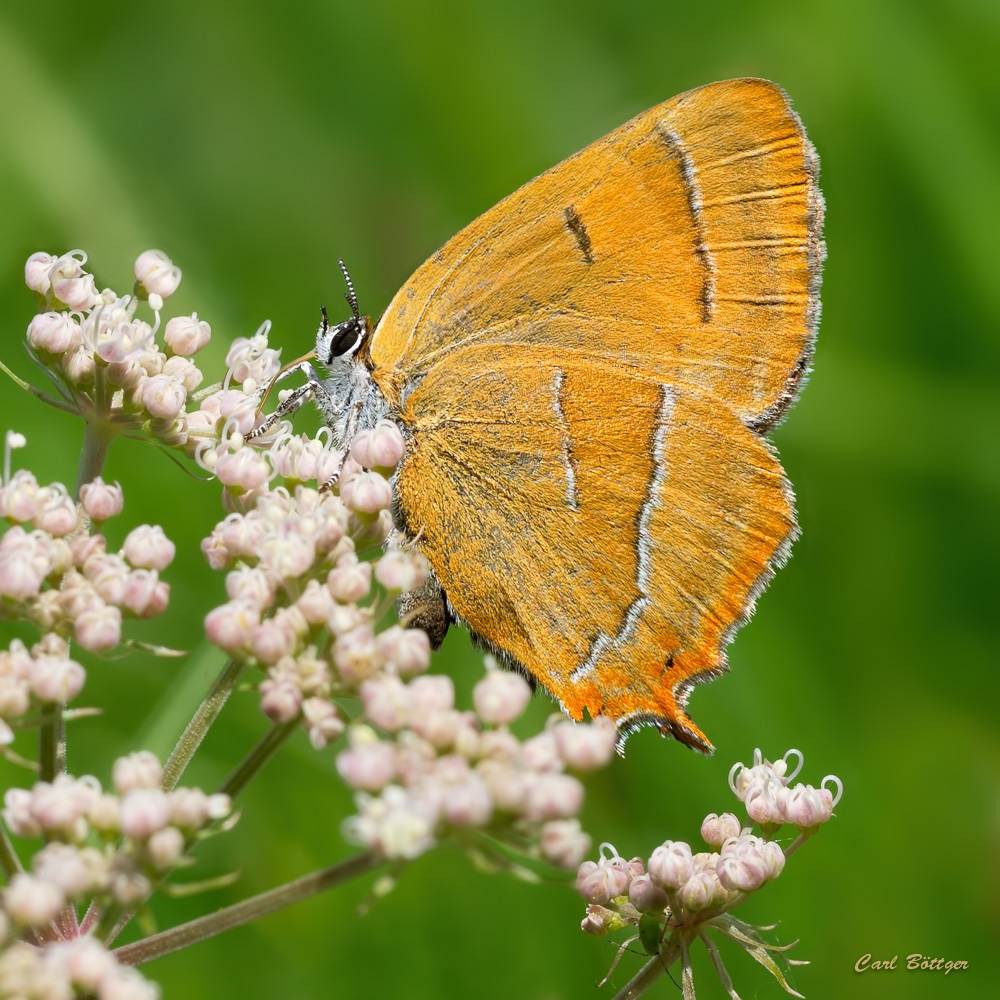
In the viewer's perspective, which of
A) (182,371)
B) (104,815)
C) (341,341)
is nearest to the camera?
(104,815)

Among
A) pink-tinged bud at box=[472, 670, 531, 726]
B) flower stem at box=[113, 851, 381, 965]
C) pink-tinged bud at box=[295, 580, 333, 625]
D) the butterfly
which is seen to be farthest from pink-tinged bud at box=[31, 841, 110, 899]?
the butterfly

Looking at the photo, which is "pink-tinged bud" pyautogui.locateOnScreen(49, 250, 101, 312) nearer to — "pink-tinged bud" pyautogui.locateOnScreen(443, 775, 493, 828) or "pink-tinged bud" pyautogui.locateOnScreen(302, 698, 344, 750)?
"pink-tinged bud" pyautogui.locateOnScreen(302, 698, 344, 750)

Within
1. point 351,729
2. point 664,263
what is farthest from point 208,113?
point 351,729

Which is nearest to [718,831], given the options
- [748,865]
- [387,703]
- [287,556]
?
[748,865]

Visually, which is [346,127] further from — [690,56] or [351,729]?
[351,729]

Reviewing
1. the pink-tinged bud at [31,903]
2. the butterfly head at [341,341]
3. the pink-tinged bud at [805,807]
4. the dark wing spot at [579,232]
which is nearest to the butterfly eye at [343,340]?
the butterfly head at [341,341]

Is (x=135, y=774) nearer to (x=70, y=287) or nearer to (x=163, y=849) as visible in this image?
(x=163, y=849)

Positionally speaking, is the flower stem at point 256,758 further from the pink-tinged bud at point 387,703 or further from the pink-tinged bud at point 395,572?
the pink-tinged bud at point 395,572
